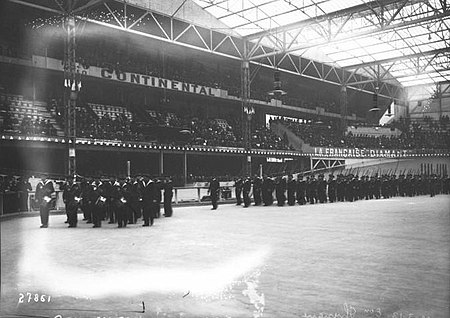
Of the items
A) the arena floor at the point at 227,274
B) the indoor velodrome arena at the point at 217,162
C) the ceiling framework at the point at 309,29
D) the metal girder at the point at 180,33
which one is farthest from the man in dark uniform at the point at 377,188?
A: the arena floor at the point at 227,274

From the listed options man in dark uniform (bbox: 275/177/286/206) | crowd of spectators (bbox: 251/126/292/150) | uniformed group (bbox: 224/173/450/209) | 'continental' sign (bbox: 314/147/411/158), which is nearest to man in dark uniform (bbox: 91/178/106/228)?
uniformed group (bbox: 224/173/450/209)

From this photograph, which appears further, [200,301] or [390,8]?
[390,8]

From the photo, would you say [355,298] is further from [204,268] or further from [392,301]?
[204,268]

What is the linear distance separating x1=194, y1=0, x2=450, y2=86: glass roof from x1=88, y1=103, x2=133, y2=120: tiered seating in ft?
24.9

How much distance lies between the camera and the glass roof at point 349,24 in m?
22.5

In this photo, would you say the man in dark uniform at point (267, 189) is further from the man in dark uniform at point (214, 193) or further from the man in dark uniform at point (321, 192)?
the man in dark uniform at point (321, 192)

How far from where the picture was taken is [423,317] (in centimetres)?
357

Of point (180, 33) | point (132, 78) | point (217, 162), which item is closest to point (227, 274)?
point (132, 78)

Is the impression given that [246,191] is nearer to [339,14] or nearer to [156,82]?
[156,82]

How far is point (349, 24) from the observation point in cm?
2714

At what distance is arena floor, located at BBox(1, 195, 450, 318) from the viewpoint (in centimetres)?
378

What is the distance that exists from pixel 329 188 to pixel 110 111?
13.2 m

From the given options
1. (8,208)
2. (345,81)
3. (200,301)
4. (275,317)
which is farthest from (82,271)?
(345,81)

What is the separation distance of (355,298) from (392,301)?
332 mm
